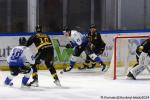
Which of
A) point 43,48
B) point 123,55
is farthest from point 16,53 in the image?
point 123,55

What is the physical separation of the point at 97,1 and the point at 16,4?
8.08ft

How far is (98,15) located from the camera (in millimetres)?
16594

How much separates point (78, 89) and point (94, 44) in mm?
3726

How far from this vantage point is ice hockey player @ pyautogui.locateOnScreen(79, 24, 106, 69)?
1308cm

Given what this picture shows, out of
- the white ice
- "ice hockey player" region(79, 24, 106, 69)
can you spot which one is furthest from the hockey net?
"ice hockey player" region(79, 24, 106, 69)

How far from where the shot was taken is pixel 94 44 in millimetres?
13117

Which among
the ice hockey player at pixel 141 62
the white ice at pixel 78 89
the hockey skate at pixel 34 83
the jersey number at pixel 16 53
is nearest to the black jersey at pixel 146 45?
the ice hockey player at pixel 141 62

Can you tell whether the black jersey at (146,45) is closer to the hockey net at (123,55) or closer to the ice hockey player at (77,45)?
the hockey net at (123,55)

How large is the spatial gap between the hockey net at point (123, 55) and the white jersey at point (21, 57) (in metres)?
2.18

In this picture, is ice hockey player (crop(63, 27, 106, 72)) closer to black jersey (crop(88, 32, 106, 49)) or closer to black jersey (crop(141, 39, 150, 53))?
black jersey (crop(88, 32, 106, 49))

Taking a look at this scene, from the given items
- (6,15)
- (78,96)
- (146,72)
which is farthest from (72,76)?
(6,15)

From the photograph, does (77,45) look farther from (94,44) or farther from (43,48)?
(43,48)

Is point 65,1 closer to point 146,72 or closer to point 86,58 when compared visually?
point 86,58

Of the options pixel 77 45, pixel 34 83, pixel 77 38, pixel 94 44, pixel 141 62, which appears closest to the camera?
pixel 34 83
